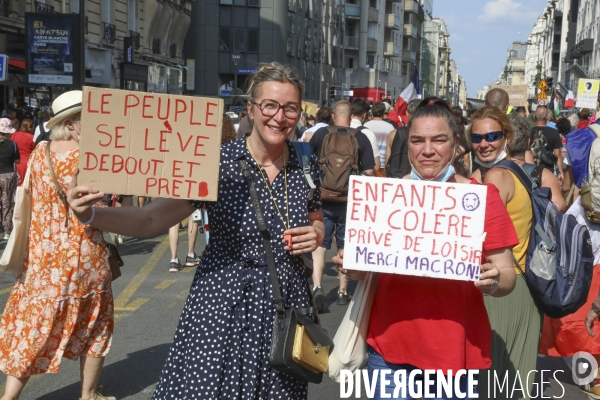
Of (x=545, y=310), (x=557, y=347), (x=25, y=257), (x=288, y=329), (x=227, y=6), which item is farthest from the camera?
(x=227, y=6)

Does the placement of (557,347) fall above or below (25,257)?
below

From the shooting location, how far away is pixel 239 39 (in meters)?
55.3

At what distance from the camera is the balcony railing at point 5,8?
22.5 metres

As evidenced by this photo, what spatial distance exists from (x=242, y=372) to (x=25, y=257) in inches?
80.0

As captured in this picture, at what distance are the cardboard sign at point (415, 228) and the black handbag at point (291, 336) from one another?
11.4 inches

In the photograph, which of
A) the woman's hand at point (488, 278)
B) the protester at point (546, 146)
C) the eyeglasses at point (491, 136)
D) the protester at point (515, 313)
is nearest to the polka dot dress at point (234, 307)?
the woman's hand at point (488, 278)

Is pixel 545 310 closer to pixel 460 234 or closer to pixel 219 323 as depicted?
pixel 460 234

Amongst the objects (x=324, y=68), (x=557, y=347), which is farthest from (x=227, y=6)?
(x=557, y=347)

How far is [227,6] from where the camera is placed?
55.1m

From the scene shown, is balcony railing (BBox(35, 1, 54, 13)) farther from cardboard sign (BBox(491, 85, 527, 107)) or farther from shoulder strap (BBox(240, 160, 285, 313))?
shoulder strap (BBox(240, 160, 285, 313))

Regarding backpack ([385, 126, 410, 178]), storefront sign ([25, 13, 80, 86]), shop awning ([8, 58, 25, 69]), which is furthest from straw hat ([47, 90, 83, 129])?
shop awning ([8, 58, 25, 69])

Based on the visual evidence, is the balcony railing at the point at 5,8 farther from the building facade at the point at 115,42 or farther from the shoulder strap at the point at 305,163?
the shoulder strap at the point at 305,163

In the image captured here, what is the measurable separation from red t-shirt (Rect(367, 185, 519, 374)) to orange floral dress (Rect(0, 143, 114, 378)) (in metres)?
2.08

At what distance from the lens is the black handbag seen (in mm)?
3084
